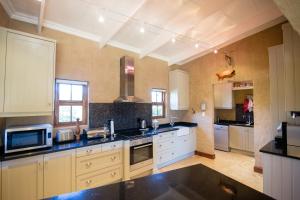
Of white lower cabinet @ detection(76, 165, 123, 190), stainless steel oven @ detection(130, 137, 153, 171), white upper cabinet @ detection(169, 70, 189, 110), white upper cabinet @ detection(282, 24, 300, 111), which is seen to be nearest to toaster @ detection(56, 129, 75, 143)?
white lower cabinet @ detection(76, 165, 123, 190)

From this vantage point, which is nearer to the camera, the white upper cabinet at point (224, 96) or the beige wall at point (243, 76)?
the beige wall at point (243, 76)

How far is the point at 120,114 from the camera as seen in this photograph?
3.55 meters

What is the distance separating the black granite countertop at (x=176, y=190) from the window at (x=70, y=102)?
2.16 m

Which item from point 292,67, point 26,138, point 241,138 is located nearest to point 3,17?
point 26,138

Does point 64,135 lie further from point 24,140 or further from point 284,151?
point 284,151

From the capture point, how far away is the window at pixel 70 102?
9.22 feet

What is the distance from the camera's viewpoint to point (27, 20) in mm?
2461

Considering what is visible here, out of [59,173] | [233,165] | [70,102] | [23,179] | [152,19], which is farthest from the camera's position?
[233,165]

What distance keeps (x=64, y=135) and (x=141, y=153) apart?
1.46m

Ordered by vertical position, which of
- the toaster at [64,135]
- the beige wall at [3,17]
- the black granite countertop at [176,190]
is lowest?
the black granite countertop at [176,190]

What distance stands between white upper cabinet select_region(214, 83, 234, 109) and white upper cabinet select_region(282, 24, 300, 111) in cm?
256

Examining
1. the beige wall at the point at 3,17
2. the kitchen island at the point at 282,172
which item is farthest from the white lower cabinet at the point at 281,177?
the beige wall at the point at 3,17

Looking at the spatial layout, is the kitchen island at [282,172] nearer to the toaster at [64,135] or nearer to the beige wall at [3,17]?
the toaster at [64,135]

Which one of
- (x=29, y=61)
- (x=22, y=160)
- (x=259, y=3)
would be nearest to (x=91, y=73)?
(x=29, y=61)
